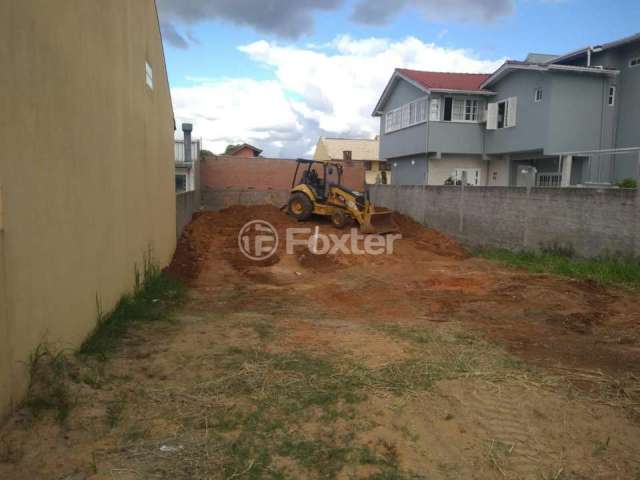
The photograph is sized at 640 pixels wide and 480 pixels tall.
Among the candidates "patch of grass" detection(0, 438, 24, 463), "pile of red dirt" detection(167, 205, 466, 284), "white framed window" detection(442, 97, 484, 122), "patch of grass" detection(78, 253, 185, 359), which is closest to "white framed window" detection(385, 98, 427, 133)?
"white framed window" detection(442, 97, 484, 122)

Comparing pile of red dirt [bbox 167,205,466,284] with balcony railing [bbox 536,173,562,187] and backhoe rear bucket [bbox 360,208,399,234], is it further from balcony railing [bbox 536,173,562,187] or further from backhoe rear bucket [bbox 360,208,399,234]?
balcony railing [bbox 536,173,562,187]

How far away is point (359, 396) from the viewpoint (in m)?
3.96

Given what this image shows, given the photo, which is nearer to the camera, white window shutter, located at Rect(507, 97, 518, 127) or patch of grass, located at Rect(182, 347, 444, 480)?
patch of grass, located at Rect(182, 347, 444, 480)

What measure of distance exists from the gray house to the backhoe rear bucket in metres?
4.59

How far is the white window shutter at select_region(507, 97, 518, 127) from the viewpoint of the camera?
19.4 metres

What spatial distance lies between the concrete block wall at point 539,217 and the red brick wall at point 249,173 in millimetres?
9599

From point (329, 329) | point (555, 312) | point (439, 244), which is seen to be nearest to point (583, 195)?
point (555, 312)

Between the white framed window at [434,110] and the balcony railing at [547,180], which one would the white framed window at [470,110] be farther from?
the balcony railing at [547,180]

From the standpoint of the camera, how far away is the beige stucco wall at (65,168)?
3.05 m

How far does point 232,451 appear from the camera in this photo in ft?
10.2

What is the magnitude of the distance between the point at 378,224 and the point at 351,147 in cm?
3374

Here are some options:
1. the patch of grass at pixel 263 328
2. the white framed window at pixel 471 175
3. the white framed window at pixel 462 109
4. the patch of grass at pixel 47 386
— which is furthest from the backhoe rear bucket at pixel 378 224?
the patch of grass at pixel 47 386

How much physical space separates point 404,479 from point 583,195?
28.1ft

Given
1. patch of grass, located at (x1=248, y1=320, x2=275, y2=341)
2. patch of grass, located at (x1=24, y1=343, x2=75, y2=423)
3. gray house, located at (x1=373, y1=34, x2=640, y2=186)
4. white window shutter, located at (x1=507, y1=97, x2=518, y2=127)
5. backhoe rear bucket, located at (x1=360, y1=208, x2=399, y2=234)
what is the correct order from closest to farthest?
patch of grass, located at (x1=24, y1=343, x2=75, y2=423), patch of grass, located at (x1=248, y1=320, x2=275, y2=341), backhoe rear bucket, located at (x1=360, y1=208, x2=399, y2=234), gray house, located at (x1=373, y1=34, x2=640, y2=186), white window shutter, located at (x1=507, y1=97, x2=518, y2=127)
